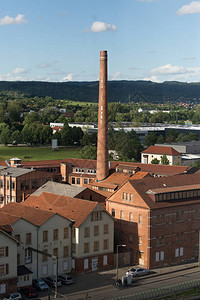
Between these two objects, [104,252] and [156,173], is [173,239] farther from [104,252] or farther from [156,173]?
[156,173]

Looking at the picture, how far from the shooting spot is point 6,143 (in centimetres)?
19775

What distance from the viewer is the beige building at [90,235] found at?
59.5 m

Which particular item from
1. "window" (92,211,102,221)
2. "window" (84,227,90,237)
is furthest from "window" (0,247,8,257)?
"window" (92,211,102,221)

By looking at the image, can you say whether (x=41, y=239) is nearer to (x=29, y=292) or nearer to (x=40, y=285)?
(x=40, y=285)

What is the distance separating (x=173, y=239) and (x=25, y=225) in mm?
19121

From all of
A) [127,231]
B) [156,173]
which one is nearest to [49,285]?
[127,231]

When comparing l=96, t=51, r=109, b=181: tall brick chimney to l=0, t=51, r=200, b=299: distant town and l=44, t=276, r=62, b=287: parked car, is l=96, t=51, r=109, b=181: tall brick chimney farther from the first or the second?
l=44, t=276, r=62, b=287: parked car

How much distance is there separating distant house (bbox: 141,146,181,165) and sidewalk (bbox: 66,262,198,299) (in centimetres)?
8480

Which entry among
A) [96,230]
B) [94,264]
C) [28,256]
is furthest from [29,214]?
[94,264]

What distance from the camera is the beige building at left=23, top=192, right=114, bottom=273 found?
5950cm

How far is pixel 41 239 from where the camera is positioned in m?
57.2

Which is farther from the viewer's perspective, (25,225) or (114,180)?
(114,180)

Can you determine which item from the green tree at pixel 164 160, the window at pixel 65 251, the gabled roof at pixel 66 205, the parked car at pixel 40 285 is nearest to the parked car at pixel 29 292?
the parked car at pixel 40 285

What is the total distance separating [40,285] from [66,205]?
13.4m
